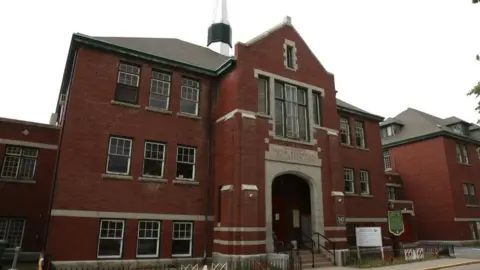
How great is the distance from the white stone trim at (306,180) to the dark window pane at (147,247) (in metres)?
5.68

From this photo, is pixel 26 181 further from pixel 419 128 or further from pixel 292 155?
pixel 419 128

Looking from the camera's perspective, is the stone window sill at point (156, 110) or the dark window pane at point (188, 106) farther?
the dark window pane at point (188, 106)

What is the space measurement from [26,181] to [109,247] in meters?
7.06

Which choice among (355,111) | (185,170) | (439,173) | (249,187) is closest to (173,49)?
(185,170)

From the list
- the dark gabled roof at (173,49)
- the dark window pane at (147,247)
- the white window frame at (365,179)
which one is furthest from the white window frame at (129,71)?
the white window frame at (365,179)

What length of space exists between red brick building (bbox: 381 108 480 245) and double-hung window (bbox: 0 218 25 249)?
108ft

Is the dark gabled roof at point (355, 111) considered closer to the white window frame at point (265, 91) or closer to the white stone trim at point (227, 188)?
the white window frame at point (265, 91)

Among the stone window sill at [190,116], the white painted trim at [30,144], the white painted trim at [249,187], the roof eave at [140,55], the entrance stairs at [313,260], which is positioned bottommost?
the entrance stairs at [313,260]

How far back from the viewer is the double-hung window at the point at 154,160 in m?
18.1

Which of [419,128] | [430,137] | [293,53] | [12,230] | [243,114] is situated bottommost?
[12,230]

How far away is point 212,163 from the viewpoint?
19.8 m

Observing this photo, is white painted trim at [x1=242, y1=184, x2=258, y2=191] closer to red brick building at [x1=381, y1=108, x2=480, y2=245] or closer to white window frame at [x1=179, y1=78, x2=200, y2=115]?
white window frame at [x1=179, y1=78, x2=200, y2=115]

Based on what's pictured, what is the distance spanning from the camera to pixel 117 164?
17.4 metres

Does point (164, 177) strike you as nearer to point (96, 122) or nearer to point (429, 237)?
point (96, 122)
